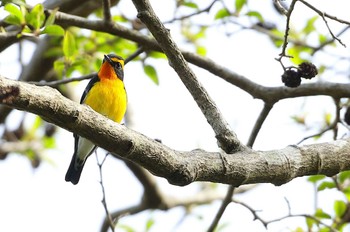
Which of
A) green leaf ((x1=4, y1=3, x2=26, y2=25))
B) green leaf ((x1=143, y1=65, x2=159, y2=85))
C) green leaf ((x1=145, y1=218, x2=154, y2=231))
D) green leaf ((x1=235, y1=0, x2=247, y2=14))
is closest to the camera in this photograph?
green leaf ((x1=4, y1=3, x2=26, y2=25))

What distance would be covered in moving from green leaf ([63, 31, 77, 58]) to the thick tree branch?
220 centimetres

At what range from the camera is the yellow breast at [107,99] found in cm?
531

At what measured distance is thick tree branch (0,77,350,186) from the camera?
2242 mm

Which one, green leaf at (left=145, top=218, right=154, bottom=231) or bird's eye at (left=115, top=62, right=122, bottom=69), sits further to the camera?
green leaf at (left=145, top=218, right=154, bottom=231)

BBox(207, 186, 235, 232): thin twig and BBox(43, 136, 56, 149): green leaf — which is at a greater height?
BBox(43, 136, 56, 149): green leaf

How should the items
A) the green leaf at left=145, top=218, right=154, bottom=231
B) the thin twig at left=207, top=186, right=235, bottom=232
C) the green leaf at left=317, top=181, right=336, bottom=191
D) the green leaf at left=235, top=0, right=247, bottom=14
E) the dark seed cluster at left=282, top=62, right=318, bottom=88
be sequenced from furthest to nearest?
the green leaf at left=145, top=218, right=154, bottom=231
the green leaf at left=235, top=0, right=247, bottom=14
the thin twig at left=207, top=186, right=235, bottom=232
the green leaf at left=317, top=181, right=336, bottom=191
the dark seed cluster at left=282, top=62, right=318, bottom=88

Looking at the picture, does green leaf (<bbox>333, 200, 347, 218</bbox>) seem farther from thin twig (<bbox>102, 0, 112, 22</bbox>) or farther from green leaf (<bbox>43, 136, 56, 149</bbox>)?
green leaf (<bbox>43, 136, 56, 149</bbox>)

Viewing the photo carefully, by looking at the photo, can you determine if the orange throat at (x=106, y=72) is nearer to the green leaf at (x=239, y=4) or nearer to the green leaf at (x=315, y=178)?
the green leaf at (x=239, y=4)

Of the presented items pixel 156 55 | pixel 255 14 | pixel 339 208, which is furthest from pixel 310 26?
pixel 339 208

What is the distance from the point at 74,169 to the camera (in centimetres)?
563

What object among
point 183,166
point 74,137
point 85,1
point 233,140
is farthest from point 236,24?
point 183,166

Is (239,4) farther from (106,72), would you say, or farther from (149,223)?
(149,223)

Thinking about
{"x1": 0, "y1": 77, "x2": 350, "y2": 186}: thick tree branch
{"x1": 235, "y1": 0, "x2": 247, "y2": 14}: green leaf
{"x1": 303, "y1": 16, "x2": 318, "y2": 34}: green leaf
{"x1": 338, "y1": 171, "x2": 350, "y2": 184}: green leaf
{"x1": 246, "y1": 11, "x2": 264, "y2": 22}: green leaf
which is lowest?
{"x1": 0, "y1": 77, "x2": 350, "y2": 186}: thick tree branch

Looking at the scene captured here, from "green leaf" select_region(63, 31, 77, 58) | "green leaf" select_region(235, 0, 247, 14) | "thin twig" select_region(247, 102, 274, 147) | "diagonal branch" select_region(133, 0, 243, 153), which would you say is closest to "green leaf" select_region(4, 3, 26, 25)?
"green leaf" select_region(63, 31, 77, 58)
